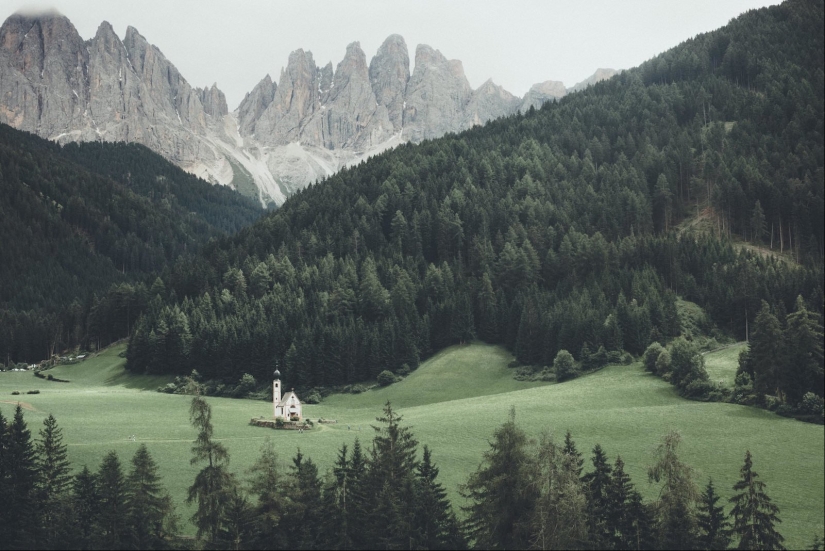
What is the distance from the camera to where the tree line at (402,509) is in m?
53.0

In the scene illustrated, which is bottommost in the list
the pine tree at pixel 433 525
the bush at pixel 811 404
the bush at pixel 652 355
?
the pine tree at pixel 433 525

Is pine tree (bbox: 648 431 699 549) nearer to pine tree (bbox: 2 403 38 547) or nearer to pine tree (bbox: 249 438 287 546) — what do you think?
pine tree (bbox: 249 438 287 546)

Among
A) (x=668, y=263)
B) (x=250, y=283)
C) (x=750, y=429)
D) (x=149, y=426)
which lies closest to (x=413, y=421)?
(x=149, y=426)

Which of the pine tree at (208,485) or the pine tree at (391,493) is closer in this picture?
the pine tree at (208,485)

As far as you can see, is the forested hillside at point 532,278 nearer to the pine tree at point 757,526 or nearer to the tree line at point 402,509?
the pine tree at point 757,526

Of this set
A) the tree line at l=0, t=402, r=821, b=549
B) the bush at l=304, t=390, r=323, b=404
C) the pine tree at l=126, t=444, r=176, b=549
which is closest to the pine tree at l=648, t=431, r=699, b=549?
the tree line at l=0, t=402, r=821, b=549

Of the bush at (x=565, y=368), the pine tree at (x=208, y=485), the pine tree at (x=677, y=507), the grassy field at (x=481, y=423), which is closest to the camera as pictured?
the pine tree at (x=677, y=507)

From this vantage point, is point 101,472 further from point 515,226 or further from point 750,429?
point 515,226

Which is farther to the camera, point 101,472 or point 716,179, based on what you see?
point 716,179

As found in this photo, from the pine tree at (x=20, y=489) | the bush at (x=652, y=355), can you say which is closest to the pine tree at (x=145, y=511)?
the pine tree at (x=20, y=489)

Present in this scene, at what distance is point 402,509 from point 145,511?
21793 millimetres

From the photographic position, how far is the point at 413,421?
331 ft

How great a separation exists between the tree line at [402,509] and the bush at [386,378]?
71928 mm

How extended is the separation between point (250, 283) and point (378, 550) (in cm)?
13272
